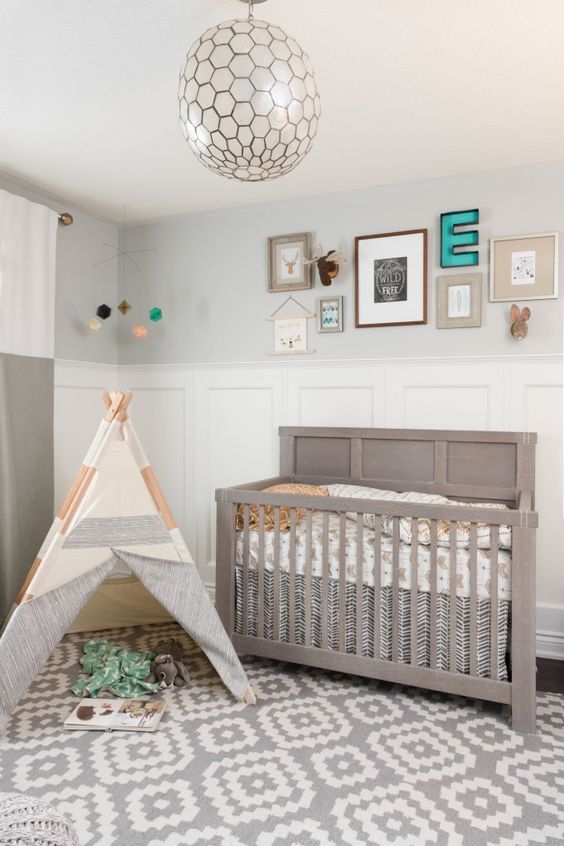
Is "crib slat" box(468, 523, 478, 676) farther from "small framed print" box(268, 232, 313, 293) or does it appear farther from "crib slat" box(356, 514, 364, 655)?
"small framed print" box(268, 232, 313, 293)

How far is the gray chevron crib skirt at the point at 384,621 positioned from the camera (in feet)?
7.64

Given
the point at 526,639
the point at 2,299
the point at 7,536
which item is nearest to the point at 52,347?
the point at 2,299

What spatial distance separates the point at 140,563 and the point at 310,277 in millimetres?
1833

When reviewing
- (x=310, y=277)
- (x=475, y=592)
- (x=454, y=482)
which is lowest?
(x=475, y=592)

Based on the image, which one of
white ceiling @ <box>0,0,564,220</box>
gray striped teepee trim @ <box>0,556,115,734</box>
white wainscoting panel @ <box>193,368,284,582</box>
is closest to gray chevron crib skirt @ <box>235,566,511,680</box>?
gray striped teepee trim @ <box>0,556,115,734</box>

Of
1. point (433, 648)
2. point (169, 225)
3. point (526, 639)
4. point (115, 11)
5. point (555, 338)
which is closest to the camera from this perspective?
point (115, 11)

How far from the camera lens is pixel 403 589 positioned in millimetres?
2459

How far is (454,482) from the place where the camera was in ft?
9.98

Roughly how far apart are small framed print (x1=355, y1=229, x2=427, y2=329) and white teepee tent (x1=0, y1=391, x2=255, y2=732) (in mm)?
1429

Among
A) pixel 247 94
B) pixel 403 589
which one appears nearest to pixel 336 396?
pixel 403 589

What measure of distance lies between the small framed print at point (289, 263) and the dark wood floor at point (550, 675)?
2244 mm

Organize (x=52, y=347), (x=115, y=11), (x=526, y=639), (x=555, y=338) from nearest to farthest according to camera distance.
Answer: (x=115, y=11)
(x=526, y=639)
(x=555, y=338)
(x=52, y=347)

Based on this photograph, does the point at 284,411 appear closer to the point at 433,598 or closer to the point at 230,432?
the point at 230,432

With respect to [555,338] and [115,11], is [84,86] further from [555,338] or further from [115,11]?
[555,338]
